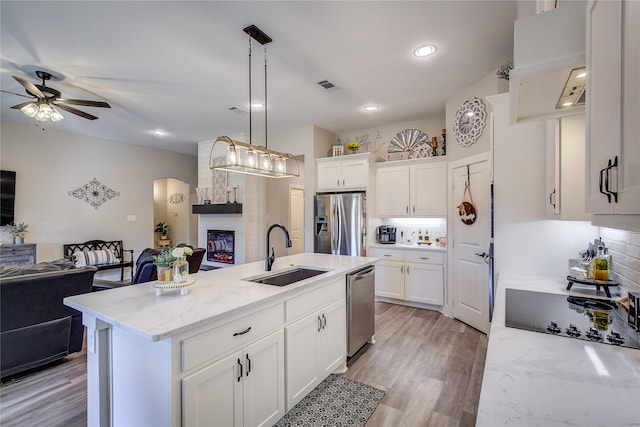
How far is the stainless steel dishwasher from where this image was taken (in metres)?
→ 2.63

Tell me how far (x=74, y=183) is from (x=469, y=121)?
21.8ft

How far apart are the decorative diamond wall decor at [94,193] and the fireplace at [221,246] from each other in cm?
212

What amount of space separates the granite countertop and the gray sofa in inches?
125

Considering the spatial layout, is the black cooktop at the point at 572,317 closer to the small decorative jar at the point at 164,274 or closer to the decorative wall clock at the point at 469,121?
the small decorative jar at the point at 164,274

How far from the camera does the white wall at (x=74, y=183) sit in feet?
15.9

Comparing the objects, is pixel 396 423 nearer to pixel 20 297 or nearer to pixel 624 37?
pixel 624 37

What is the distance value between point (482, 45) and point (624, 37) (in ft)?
7.34

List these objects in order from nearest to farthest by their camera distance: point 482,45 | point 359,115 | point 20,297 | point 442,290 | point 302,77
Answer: point 20,297 → point 482,45 → point 302,77 → point 442,290 → point 359,115

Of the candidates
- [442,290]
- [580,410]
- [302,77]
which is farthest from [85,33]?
[442,290]

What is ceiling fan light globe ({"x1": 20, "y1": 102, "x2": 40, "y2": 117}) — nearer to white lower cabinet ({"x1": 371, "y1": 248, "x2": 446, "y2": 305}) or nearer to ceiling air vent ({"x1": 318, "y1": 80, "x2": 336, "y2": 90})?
ceiling air vent ({"x1": 318, "y1": 80, "x2": 336, "y2": 90})

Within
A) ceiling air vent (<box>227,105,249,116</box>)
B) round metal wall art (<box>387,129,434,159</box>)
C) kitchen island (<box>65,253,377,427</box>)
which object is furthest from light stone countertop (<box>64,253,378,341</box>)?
round metal wall art (<box>387,129,434,159</box>)

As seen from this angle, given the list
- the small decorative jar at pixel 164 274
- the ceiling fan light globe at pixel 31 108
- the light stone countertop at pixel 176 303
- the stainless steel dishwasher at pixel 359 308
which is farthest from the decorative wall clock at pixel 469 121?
the ceiling fan light globe at pixel 31 108

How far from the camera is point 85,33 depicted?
242 cm

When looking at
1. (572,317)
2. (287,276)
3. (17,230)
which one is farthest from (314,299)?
(17,230)
